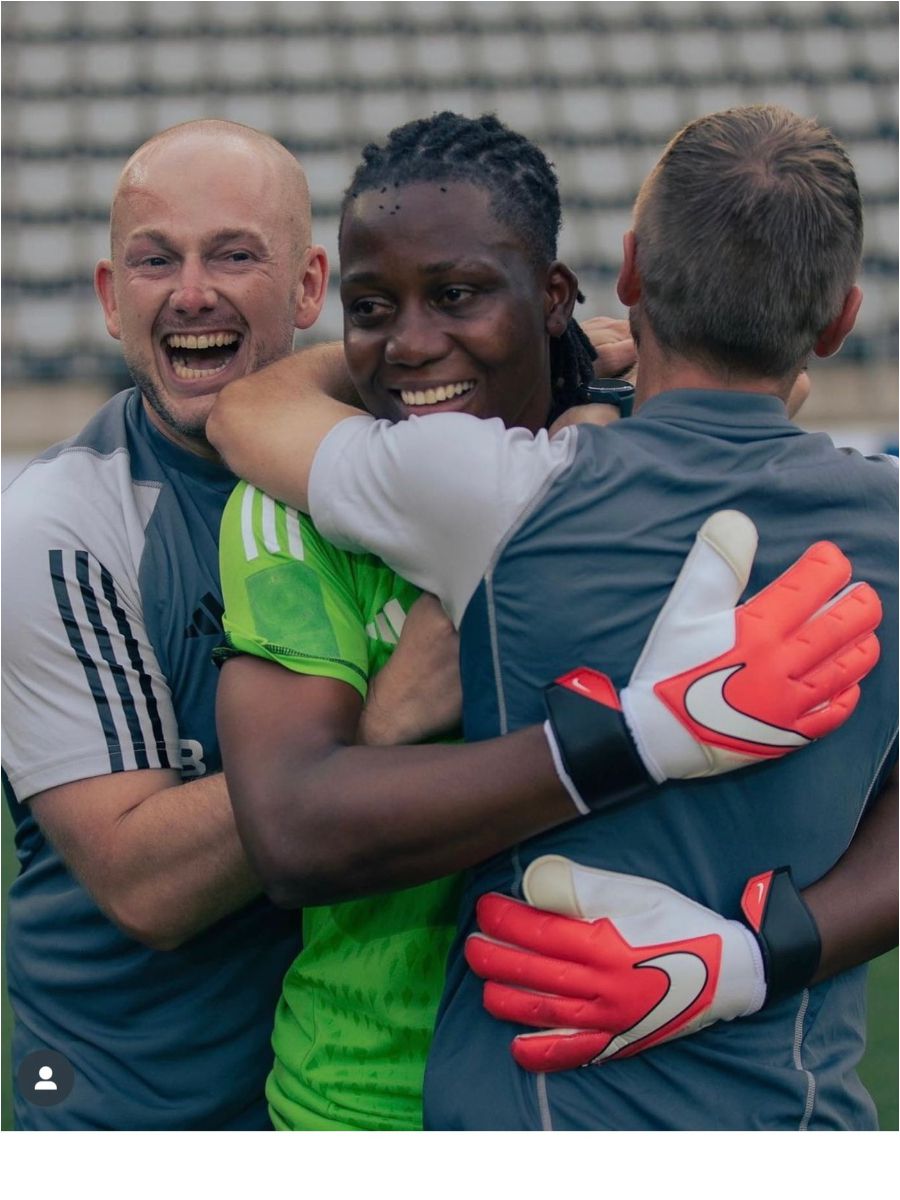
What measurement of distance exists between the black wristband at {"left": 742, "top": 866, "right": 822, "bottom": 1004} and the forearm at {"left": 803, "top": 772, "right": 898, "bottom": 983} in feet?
0.08

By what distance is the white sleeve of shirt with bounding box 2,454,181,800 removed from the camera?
1.93m

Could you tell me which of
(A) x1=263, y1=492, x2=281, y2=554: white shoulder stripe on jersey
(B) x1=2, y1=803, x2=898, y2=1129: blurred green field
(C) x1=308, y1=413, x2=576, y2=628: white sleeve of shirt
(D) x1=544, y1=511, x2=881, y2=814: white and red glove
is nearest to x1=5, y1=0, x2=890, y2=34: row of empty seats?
(B) x1=2, y1=803, x2=898, y2=1129: blurred green field

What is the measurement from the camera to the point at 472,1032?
1.52 metres

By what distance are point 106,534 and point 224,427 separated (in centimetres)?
36

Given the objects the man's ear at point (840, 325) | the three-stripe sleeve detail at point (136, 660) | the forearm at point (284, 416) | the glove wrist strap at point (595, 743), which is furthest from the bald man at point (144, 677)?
the man's ear at point (840, 325)

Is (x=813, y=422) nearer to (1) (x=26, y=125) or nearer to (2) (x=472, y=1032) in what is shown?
(1) (x=26, y=125)

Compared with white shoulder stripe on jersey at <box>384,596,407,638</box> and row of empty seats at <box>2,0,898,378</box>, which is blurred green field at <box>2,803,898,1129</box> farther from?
row of empty seats at <box>2,0,898,378</box>

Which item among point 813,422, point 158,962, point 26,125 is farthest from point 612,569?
point 26,125

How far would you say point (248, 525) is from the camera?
163 cm

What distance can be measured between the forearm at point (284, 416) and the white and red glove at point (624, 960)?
1.56 ft

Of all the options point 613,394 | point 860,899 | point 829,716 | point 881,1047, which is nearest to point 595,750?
point 829,716

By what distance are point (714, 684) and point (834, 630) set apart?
0.42ft

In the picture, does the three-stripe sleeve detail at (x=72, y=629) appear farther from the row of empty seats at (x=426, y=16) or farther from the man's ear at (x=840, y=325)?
→ the row of empty seats at (x=426, y=16)

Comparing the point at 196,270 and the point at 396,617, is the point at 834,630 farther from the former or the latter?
the point at 196,270
